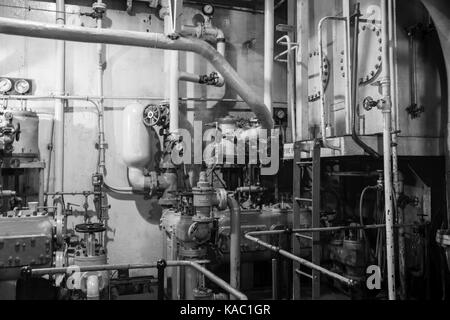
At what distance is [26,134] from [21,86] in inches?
32.8

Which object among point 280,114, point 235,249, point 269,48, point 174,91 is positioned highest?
point 269,48

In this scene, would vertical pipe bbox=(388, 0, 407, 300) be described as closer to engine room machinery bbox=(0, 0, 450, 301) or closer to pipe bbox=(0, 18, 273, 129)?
engine room machinery bbox=(0, 0, 450, 301)

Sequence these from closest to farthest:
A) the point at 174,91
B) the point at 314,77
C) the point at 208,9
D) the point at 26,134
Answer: the point at 26,134 → the point at 314,77 → the point at 174,91 → the point at 208,9

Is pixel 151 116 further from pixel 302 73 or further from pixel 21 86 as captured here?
pixel 302 73

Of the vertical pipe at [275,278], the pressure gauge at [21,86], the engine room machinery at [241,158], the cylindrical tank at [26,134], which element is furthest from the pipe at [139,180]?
the vertical pipe at [275,278]

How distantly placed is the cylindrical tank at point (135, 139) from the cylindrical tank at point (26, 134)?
3.22ft

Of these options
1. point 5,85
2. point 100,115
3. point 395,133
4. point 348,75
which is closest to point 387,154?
point 395,133

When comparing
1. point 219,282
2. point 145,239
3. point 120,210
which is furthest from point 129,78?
point 219,282

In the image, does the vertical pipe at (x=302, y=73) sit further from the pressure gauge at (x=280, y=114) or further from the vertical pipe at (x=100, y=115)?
the vertical pipe at (x=100, y=115)

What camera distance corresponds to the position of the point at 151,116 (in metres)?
4.70

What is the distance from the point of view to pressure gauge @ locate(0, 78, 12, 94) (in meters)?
4.57

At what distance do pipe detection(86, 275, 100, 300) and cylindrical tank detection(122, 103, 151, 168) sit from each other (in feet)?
5.98

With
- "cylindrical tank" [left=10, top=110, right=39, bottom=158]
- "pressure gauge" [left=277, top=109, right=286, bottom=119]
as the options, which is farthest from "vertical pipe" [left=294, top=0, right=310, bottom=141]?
"cylindrical tank" [left=10, top=110, right=39, bottom=158]

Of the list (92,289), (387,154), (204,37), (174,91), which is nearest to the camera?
(387,154)
